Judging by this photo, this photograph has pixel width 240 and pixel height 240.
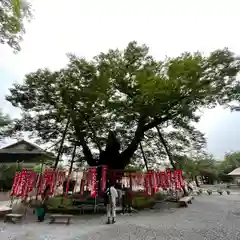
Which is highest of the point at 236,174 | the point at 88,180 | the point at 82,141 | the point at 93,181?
the point at 236,174

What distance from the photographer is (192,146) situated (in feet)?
62.4

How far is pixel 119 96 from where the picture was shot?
53.8ft

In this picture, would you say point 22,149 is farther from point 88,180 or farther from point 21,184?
point 88,180

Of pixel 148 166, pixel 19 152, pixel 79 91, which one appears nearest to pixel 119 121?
pixel 79 91

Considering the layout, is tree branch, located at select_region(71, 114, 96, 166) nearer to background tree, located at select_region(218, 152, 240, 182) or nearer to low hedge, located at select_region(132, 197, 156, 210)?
low hedge, located at select_region(132, 197, 156, 210)

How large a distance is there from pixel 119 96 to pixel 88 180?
6.49 m

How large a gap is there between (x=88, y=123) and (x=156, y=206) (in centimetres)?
747

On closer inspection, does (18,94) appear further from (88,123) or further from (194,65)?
(194,65)

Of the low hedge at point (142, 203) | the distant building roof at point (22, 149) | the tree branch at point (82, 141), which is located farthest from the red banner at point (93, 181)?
the distant building roof at point (22, 149)

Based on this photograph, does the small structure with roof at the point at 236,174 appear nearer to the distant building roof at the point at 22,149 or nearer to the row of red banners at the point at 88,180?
the row of red banners at the point at 88,180

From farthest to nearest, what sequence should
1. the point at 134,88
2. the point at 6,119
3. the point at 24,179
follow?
the point at 6,119 < the point at 134,88 < the point at 24,179

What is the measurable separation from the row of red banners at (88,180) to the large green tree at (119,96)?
124 inches

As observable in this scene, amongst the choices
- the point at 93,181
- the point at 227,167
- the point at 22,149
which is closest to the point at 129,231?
the point at 93,181

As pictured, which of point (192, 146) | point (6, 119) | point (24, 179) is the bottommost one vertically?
point (24, 179)
